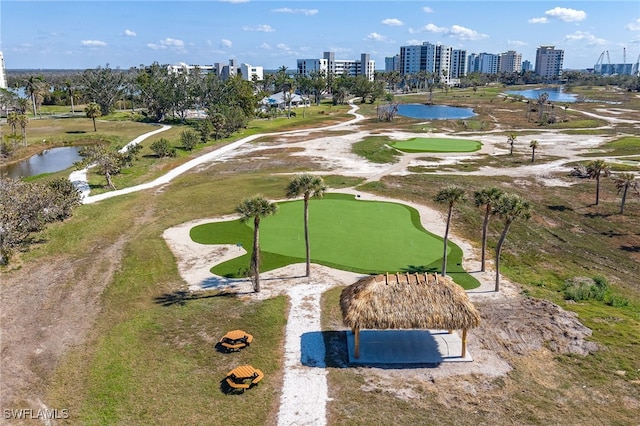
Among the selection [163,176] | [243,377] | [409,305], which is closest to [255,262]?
[243,377]

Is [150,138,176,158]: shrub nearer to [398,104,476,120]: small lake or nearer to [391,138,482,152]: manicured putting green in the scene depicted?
[391,138,482,152]: manicured putting green

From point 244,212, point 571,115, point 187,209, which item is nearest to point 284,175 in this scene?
point 187,209

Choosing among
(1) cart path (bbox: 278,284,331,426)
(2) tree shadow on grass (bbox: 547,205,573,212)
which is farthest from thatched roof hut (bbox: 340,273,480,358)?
(2) tree shadow on grass (bbox: 547,205,573,212)

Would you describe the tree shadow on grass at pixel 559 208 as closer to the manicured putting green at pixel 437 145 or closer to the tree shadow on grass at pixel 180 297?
the manicured putting green at pixel 437 145

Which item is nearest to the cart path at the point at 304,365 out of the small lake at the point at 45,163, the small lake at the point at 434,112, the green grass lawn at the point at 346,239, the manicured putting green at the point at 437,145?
the green grass lawn at the point at 346,239

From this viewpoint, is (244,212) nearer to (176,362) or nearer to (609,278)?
(176,362)

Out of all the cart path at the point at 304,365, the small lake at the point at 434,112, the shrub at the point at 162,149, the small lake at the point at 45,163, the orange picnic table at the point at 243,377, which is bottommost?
the cart path at the point at 304,365
